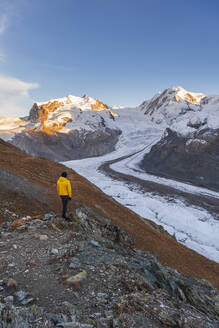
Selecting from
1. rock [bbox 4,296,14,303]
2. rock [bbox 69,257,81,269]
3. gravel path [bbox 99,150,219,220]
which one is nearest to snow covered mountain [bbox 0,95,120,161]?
gravel path [bbox 99,150,219,220]

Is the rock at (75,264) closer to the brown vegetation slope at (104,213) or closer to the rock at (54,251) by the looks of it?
the rock at (54,251)

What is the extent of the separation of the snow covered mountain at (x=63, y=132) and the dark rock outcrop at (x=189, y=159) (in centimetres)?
4947

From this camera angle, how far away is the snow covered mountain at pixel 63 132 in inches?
4838

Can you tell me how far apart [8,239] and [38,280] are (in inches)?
116

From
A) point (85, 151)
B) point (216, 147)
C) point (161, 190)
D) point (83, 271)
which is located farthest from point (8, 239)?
point (85, 151)

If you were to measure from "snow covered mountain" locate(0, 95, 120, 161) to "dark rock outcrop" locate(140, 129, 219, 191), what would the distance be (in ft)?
162

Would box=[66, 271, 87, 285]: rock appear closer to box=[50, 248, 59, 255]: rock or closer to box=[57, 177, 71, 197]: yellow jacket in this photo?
box=[50, 248, 59, 255]: rock

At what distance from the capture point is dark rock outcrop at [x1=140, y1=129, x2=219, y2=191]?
6494 centimetres

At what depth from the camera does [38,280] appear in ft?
18.6

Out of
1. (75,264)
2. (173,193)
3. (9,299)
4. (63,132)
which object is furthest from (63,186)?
(63,132)

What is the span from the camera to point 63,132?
139 m

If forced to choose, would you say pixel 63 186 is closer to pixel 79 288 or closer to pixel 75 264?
pixel 75 264

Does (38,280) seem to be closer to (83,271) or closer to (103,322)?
(83,271)

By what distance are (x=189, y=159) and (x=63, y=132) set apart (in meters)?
86.3
